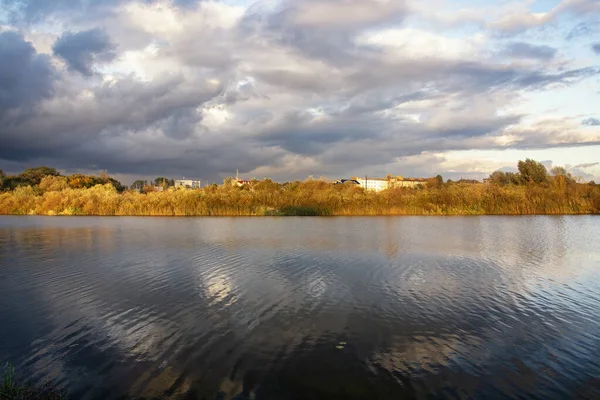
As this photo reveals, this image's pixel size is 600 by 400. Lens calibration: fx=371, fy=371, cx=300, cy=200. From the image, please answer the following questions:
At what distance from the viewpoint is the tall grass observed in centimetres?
4084

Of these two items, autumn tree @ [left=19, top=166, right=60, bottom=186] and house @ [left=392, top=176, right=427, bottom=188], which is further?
autumn tree @ [left=19, top=166, right=60, bottom=186]

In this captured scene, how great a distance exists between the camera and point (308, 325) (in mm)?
7422

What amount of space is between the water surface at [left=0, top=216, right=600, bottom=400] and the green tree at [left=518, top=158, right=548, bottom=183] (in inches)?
1858

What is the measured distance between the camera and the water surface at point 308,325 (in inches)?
205

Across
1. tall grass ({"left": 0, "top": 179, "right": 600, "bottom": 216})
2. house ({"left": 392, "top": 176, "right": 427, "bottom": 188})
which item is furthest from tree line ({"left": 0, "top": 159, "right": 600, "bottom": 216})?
house ({"left": 392, "top": 176, "right": 427, "bottom": 188})

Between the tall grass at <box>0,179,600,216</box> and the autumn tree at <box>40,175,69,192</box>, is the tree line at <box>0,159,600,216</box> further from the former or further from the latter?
the autumn tree at <box>40,175,69,192</box>

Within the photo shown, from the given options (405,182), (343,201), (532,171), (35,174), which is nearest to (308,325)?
(343,201)

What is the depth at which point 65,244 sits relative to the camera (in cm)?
1969

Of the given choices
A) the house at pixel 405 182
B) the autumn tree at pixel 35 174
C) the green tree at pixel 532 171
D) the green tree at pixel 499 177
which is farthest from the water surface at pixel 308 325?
the autumn tree at pixel 35 174

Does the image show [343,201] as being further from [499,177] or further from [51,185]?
[51,185]

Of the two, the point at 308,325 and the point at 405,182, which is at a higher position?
the point at 405,182

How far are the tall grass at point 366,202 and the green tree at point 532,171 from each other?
30.7 ft

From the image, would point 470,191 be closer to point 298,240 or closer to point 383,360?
point 298,240

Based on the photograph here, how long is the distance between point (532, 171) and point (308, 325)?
6259 cm
